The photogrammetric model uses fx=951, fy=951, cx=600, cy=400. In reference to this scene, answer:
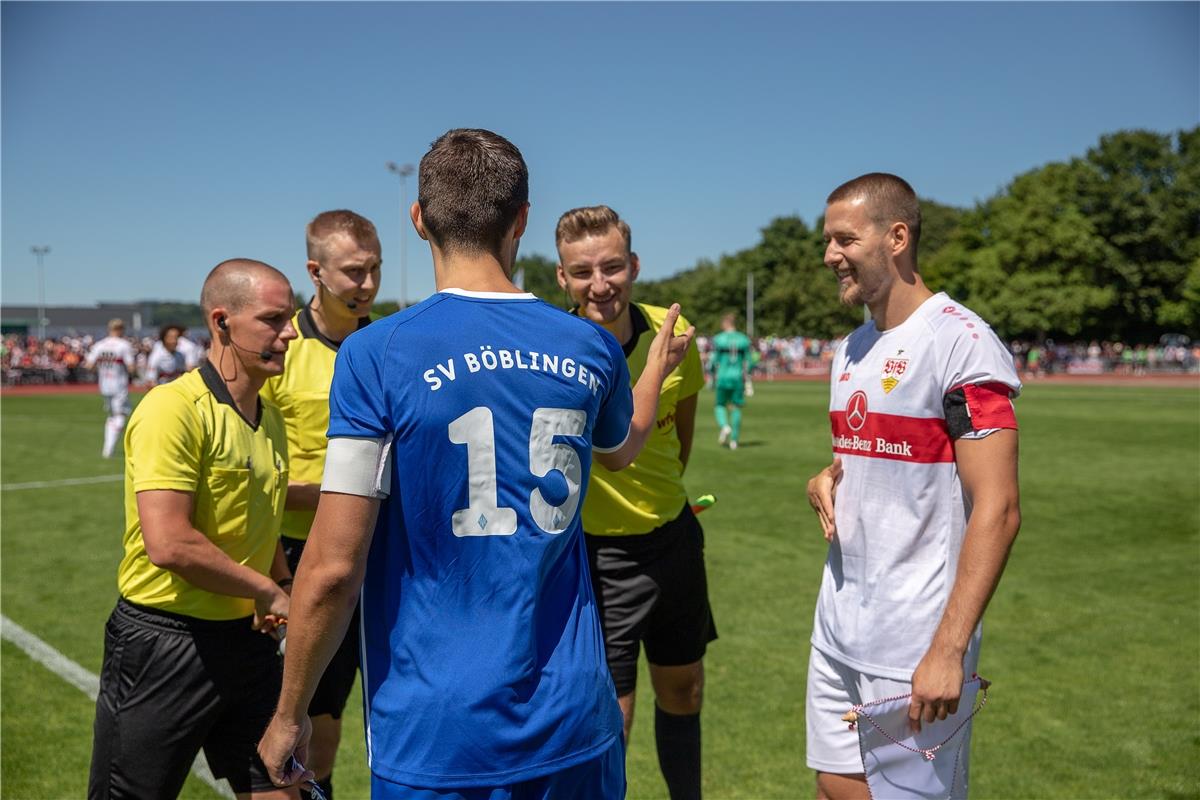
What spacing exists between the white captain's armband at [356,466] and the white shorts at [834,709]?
1.87m

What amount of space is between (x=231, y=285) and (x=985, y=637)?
576 centimetres

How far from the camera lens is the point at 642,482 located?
4.22 metres

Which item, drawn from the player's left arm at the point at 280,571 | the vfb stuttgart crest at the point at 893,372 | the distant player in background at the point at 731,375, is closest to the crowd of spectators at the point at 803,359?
the distant player in background at the point at 731,375

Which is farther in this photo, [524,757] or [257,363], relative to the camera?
[257,363]

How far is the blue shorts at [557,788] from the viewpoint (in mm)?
2145

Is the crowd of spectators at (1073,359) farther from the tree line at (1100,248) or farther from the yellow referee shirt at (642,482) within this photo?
the yellow referee shirt at (642,482)

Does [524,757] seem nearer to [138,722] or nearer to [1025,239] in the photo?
[138,722]

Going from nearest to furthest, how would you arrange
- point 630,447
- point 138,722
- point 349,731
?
point 630,447
point 138,722
point 349,731

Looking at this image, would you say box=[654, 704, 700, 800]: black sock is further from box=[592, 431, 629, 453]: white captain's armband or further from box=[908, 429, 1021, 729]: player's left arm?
box=[592, 431, 629, 453]: white captain's armband

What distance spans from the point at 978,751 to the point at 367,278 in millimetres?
3950

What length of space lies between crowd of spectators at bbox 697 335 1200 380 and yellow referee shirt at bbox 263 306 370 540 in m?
47.2

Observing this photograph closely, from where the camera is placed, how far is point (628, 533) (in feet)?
13.7

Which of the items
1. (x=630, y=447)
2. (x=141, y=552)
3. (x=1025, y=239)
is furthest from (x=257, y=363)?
(x=1025, y=239)

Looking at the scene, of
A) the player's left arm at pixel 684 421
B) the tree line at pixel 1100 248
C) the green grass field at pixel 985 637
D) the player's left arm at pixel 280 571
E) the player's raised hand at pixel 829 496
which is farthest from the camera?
the tree line at pixel 1100 248
